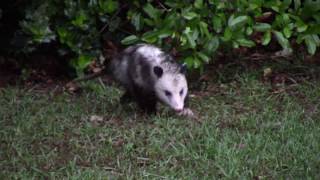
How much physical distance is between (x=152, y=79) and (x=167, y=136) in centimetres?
74

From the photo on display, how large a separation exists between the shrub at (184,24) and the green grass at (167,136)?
1.43 feet

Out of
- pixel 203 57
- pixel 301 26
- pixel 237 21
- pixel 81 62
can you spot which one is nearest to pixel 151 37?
pixel 203 57

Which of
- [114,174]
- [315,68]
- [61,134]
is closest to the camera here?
[114,174]

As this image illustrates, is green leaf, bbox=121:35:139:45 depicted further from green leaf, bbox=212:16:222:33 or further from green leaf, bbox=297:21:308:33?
green leaf, bbox=297:21:308:33

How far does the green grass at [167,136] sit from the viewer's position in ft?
15.5

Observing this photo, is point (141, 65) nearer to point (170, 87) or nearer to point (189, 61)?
point (170, 87)

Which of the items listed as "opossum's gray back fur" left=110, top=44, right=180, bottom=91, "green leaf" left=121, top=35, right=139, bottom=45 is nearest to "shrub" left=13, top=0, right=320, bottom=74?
"green leaf" left=121, top=35, right=139, bottom=45

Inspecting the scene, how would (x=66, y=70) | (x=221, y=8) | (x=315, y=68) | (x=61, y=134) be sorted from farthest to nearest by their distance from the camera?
(x=66, y=70), (x=315, y=68), (x=221, y=8), (x=61, y=134)

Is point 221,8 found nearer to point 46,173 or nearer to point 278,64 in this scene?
point 278,64

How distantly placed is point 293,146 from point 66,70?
3.02m

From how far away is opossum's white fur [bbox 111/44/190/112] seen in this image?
19.0 ft

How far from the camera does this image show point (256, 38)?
295 inches

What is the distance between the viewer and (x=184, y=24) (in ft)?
20.2

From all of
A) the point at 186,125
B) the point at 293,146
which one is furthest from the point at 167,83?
the point at 293,146
